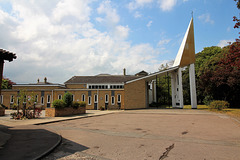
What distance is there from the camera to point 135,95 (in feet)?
97.0

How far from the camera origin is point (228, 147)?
18.5ft

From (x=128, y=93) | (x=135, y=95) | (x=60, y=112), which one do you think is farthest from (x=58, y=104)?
(x=135, y=95)

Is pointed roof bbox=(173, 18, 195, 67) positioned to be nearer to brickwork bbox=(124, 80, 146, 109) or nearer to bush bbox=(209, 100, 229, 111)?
brickwork bbox=(124, 80, 146, 109)

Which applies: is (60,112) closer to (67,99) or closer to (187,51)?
(67,99)

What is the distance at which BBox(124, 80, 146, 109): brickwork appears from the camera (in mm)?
28359

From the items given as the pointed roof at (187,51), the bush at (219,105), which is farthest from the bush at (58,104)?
the pointed roof at (187,51)

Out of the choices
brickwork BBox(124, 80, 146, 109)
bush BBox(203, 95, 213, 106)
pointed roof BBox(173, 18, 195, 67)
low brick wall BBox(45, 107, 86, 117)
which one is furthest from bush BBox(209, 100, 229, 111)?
low brick wall BBox(45, 107, 86, 117)

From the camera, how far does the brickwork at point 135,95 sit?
2836cm

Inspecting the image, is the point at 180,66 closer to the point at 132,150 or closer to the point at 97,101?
the point at 97,101

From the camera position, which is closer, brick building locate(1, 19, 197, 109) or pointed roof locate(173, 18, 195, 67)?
brick building locate(1, 19, 197, 109)

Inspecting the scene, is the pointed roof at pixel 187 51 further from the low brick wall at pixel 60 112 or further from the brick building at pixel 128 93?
the low brick wall at pixel 60 112

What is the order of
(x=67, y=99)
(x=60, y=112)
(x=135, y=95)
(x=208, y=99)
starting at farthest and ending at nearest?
(x=208, y=99), (x=135, y=95), (x=67, y=99), (x=60, y=112)

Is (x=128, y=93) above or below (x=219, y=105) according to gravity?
above

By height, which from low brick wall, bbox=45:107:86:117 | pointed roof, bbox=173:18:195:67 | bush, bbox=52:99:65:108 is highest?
pointed roof, bbox=173:18:195:67
